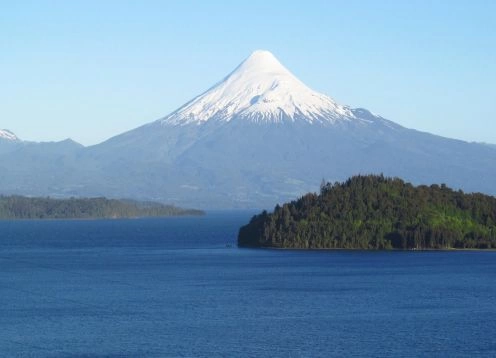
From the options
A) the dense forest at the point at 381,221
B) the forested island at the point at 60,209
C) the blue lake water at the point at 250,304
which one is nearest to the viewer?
the blue lake water at the point at 250,304

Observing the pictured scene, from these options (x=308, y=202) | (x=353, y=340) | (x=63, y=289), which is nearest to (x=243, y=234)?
(x=308, y=202)

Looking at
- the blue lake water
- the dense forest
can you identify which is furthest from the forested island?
Result: the blue lake water

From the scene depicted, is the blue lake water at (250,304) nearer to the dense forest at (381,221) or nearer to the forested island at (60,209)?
the dense forest at (381,221)

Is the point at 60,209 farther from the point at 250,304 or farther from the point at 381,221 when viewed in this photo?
the point at 250,304

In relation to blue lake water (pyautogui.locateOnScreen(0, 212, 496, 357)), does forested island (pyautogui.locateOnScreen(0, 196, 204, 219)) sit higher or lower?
→ higher

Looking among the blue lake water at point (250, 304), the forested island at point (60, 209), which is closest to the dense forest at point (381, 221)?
the blue lake water at point (250, 304)

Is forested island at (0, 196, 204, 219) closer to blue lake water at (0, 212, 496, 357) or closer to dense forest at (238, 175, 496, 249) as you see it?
dense forest at (238, 175, 496, 249)

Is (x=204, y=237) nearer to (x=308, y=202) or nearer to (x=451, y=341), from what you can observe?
(x=308, y=202)
